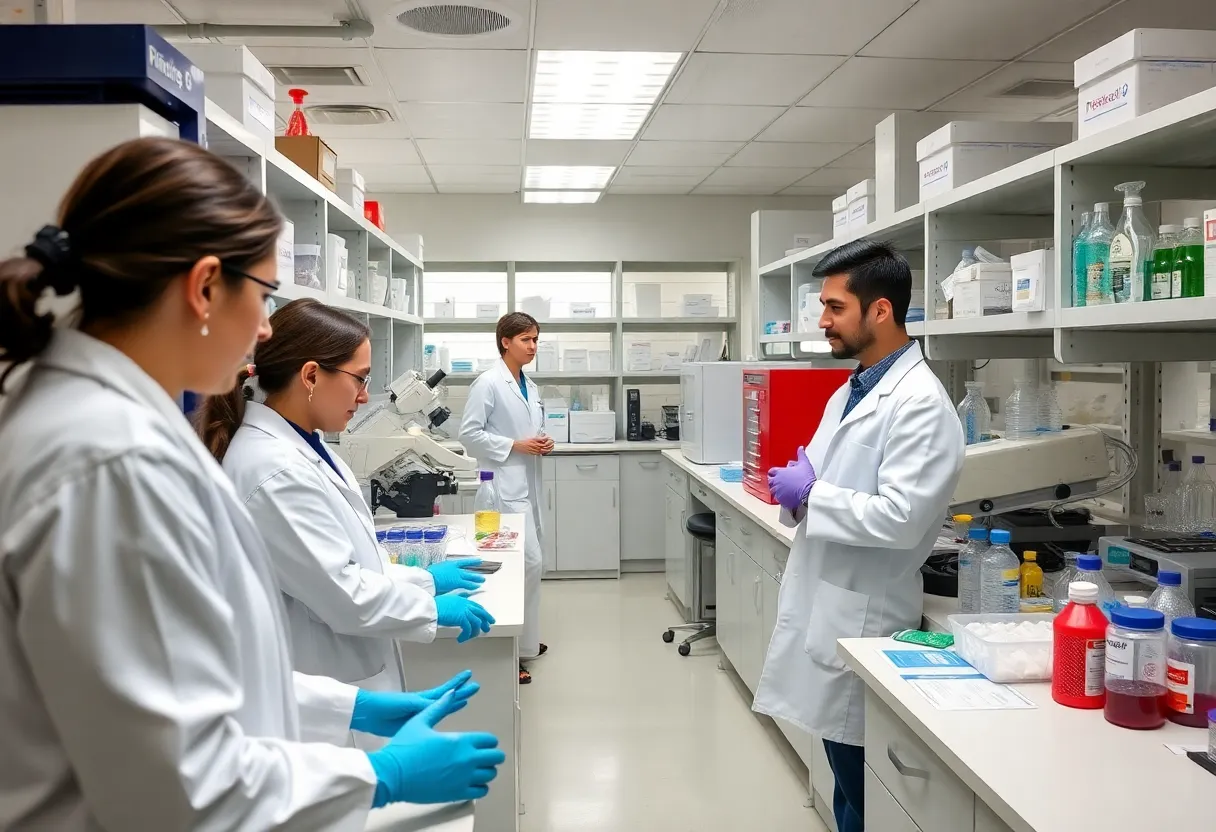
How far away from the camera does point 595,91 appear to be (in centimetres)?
357

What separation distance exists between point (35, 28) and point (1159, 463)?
9.89 ft

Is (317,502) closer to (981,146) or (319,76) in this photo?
(981,146)

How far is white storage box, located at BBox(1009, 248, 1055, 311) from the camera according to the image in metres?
1.94

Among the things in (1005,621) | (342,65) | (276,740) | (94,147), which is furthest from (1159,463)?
(342,65)

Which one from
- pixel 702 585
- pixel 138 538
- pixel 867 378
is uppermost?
pixel 867 378

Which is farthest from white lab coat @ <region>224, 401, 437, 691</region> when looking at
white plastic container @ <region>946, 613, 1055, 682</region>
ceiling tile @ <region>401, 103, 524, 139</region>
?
ceiling tile @ <region>401, 103, 524, 139</region>

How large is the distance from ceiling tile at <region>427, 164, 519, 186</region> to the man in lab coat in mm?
3341

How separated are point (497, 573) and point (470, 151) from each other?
9.67 ft

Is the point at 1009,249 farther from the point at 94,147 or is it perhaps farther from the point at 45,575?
the point at 45,575

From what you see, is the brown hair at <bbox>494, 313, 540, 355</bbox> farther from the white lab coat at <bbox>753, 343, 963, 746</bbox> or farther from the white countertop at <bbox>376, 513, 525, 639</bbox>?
the white lab coat at <bbox>753, 343, 963, 746</bbox>

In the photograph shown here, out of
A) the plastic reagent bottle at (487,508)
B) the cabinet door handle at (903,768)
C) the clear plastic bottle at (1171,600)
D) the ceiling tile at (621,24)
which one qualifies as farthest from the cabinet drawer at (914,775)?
the ceiling tile at (621,24)

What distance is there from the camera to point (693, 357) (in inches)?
224

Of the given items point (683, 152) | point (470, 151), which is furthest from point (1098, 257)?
point (470, 151)

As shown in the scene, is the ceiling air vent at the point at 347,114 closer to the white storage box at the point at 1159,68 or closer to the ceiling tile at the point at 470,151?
the ceiling tile at the point at 470,151
